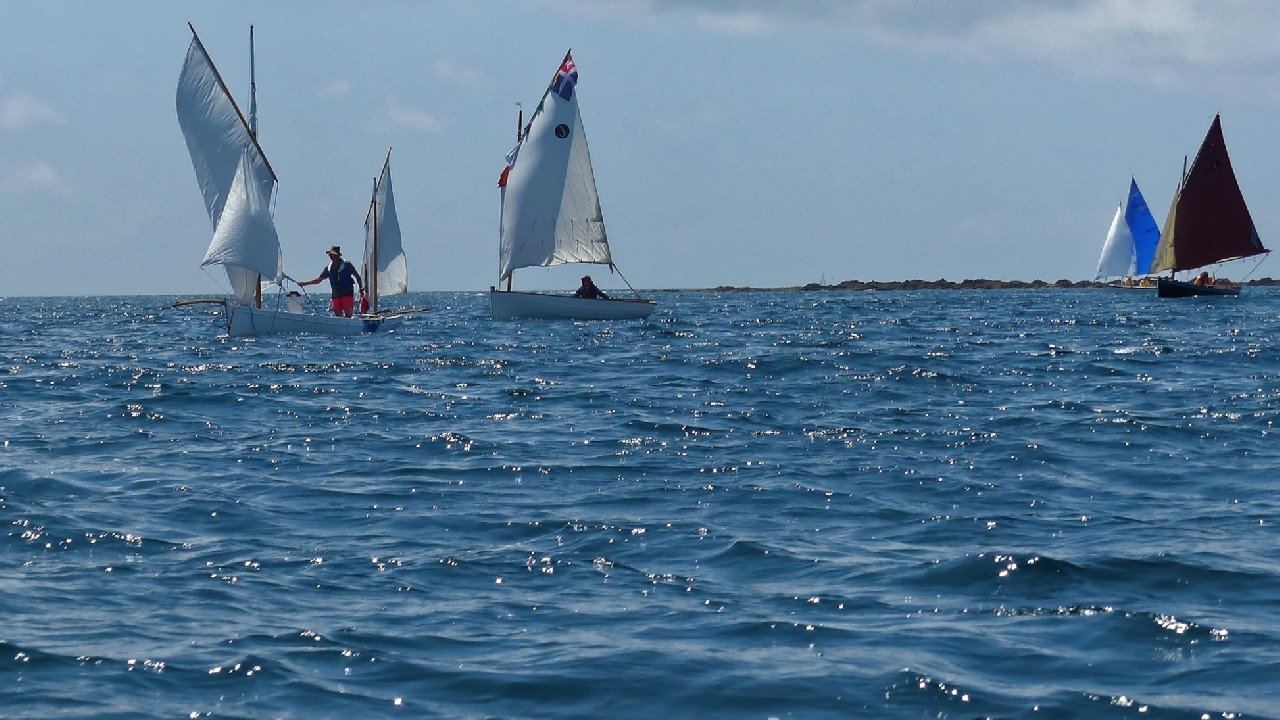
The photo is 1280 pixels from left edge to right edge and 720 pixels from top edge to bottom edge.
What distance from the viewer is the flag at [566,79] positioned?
1895 inches

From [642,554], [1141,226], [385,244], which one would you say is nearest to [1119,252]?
[1141,226]

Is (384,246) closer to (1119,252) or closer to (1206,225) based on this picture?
(1206,225)

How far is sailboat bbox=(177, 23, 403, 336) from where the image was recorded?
3612 centimetres

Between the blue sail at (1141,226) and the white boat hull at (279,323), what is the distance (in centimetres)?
7579

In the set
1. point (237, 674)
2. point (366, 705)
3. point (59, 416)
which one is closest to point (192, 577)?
point (237, 674)

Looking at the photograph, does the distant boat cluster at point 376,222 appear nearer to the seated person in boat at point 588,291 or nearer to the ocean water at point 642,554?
the seated person in boat at point 588,291

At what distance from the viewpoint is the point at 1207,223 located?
77938 millimetres

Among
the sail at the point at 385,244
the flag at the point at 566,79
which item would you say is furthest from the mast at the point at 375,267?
the flag at the point at 566,79

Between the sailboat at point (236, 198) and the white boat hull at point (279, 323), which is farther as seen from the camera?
the white boat hull at point (279, 323)

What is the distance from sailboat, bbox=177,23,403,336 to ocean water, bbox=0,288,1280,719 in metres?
16.1

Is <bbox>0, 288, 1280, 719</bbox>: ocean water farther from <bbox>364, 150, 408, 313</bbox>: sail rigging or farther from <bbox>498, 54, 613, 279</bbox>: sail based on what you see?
<bbox>498, 54, 613, 279</bbox>: sail

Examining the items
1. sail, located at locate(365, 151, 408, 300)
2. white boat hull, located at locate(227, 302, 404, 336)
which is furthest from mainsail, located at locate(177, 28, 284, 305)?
sail, located at locate(365, 151, 408, 300)

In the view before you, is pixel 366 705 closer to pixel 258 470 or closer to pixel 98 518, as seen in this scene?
pixel 98 518

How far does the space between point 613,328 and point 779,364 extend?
18.9m
